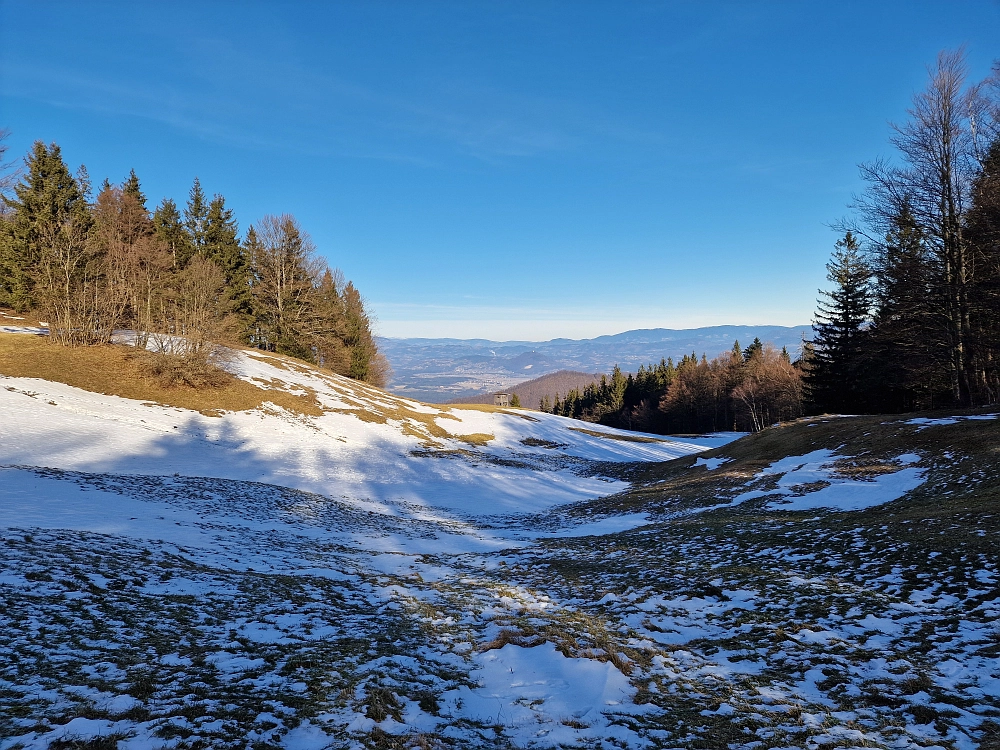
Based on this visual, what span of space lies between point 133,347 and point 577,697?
39180 millimetres

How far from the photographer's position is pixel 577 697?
5289 millimetres

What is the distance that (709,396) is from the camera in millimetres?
85875

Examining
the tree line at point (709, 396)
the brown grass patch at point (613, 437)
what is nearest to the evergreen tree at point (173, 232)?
the brown grass patch at point (613, 437)

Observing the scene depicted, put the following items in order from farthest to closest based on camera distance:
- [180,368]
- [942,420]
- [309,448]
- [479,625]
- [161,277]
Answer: [161,277] → [180,368] → [309,448] → [942,420] → [479,625]

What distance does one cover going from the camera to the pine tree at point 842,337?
39.3 metres

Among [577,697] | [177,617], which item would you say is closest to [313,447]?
[177,617]

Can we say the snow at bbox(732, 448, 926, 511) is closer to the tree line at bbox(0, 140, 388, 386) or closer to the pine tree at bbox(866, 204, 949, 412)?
the pine tree at bbox(866, 204, 949, 412)

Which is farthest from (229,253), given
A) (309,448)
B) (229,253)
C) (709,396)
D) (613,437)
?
(709,396)

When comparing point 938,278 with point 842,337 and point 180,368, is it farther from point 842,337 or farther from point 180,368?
point 180,368

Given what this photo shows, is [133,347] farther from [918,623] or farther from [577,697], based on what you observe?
[918,623]

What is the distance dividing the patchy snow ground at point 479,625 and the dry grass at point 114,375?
41.5 ft

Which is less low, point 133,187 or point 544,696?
point 133,187

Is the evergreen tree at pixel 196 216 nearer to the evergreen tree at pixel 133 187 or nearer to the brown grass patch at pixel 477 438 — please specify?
the evergreen tree at pixel 133 187

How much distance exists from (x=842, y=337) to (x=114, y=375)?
185 feet
